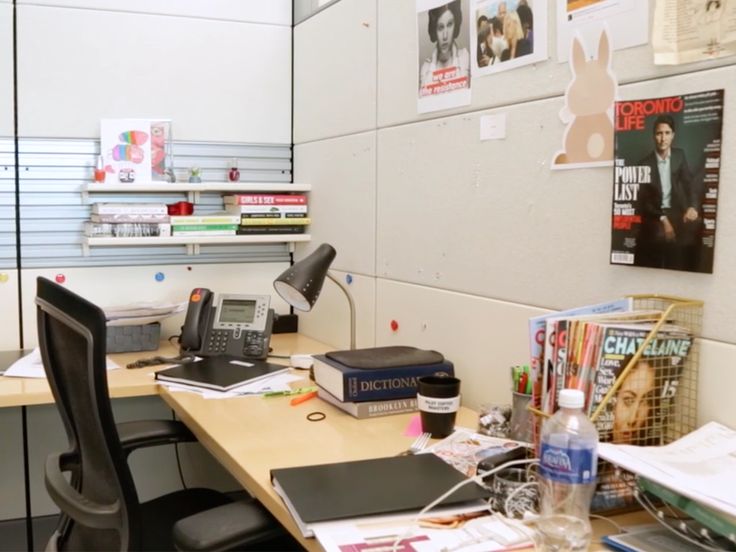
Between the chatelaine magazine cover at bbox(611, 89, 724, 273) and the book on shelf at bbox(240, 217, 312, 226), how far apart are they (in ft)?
5.32

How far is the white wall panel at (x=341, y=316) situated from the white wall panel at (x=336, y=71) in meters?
0.54

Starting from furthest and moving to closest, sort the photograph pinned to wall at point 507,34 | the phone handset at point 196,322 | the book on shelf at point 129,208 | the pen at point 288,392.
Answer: the book on shelf at point 129,208 < the phone handset at point 196,322 < the pen at point 288,392 < the photograph pinned to wall at point 507,34

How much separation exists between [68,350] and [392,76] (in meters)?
1.29

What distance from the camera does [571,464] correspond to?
1175mm

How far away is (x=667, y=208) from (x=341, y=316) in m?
1.49

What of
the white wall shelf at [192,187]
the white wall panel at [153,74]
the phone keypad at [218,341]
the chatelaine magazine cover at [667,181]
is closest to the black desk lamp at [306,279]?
the phone keypad at [218,341]

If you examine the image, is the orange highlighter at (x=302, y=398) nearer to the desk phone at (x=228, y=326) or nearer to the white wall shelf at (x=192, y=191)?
the desk phone at (x=228, y=326)

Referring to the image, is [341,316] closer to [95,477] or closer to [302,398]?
[302,398]

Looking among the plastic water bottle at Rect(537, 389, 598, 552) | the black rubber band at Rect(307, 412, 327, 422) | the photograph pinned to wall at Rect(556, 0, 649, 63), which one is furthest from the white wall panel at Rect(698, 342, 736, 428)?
the black rubber band at Rect(307, 412, 327, 422)

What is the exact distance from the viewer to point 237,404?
2047 millimetres

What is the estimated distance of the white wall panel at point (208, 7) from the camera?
9.25ft

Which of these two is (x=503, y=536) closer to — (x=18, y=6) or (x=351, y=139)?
(x=351, y=139)

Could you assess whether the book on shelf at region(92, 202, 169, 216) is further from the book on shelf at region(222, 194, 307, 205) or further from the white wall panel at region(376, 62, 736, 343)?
the white wall panel at region(376, 62, 736, 343)

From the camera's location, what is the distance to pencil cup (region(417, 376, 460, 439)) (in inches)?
67.3
